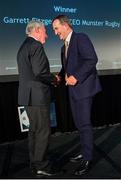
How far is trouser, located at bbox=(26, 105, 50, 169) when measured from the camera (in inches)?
172

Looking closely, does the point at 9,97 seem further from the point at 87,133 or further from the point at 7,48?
the point at 87,133

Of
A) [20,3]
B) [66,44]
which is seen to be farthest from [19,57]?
[20,3]

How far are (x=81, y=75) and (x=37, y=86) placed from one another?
405mm

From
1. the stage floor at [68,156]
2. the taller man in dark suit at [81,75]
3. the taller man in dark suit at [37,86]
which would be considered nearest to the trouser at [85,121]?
the taller man in dark suit at [81,75]

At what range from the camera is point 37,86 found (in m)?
4.30

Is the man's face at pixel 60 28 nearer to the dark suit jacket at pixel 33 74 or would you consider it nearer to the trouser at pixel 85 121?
the dark suit jacket at pixel 33 74

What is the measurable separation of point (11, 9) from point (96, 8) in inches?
59.1

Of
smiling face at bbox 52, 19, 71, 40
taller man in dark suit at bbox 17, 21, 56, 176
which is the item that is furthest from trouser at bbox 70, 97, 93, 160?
smiling face at bbox 52, 19, 71, 40

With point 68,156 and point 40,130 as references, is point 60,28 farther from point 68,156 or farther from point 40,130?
point 68,156

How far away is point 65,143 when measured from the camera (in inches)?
236

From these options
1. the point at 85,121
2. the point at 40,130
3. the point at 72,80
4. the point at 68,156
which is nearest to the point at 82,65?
the point at 72,80

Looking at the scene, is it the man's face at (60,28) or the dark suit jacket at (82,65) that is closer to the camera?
A: the dark suit jacket at (82,65)

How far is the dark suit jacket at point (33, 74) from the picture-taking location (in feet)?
13.9

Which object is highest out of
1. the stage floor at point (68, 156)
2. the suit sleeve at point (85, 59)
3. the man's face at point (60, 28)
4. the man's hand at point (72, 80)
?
the man's face at point (60, 28)
